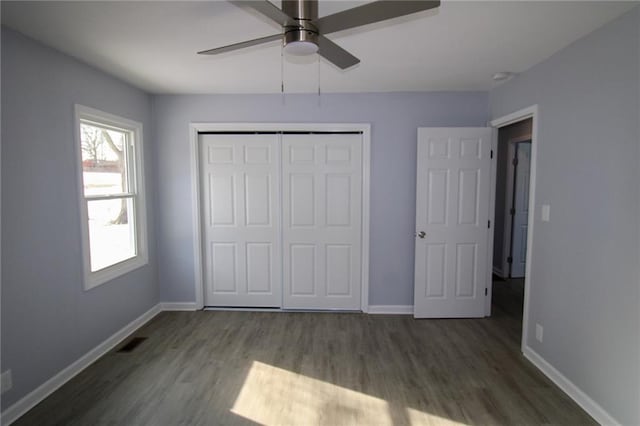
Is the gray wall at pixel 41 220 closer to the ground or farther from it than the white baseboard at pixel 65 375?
farther from it

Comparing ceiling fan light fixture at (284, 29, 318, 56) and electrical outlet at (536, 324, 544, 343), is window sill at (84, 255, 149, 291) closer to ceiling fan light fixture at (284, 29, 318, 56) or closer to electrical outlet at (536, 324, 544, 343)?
ceiling fan light fixture at (284, 29, 318, 56)

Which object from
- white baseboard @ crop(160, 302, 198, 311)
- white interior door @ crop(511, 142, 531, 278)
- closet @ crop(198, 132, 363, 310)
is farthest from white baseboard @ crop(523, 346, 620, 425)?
white baseboard @ crop(160, 302, 198, 311)

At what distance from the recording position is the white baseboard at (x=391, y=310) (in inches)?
146

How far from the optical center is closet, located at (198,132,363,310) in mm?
3670

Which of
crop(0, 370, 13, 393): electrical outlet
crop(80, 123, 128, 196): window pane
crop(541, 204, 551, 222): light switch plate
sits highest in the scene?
crop(80, 123, 128, 196): window pane

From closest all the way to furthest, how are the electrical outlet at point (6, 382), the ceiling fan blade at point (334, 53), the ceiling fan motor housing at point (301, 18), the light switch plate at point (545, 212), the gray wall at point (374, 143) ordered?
the ceiling fan motor housing at point (301, 18) → the ceiling fan blade at point (334, 53) → the electrical outlet at point (6, 382) → the light switch plate at point (545, 212) → the gray wall at point (374, 143)

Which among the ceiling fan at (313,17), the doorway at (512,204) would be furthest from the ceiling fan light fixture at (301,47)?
the doorway at (512,204)

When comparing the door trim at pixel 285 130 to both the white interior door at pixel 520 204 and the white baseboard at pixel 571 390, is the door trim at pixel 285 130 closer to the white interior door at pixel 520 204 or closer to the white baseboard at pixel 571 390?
the white baseboard at pixel 571 390

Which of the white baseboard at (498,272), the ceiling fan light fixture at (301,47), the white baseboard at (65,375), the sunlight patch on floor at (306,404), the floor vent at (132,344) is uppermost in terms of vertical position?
the ceiling fan light fixture at (301,47)

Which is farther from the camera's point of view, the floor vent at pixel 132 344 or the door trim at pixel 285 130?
the door trim at pixel 285 130

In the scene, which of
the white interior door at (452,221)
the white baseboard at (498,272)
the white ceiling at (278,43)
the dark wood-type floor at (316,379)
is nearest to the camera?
the white ceiling at (278,43)

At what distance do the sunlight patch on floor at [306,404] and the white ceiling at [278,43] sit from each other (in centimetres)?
234

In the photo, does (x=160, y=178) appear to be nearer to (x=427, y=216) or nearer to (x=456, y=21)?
(x=427, y=216)

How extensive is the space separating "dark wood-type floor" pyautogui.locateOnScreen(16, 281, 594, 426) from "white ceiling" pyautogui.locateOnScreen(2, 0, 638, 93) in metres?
2.40
